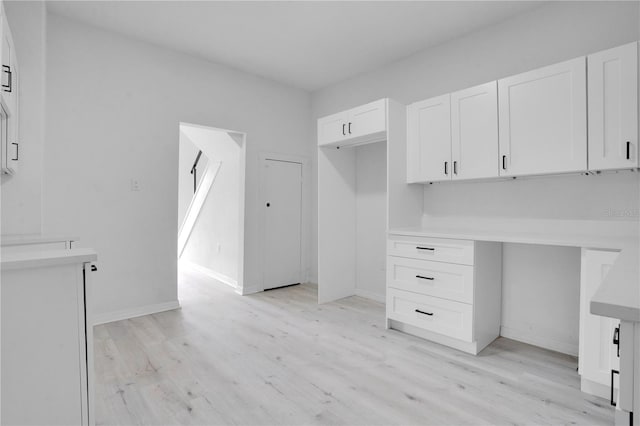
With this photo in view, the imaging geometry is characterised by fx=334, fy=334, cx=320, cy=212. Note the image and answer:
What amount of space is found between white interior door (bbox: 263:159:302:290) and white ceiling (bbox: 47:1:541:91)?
1.39m

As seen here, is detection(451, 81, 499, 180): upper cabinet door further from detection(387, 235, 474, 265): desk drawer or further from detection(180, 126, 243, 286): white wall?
detection(180, 126, 243, 286): white wall

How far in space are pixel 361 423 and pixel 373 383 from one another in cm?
41

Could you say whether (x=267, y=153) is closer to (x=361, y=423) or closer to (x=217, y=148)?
(x=217, y=148)

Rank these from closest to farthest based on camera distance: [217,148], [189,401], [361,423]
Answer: [361,423], [189,401], [217,148]

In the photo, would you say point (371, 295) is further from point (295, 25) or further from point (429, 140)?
point (295, 25)

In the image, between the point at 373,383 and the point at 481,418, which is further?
the point at 373,383

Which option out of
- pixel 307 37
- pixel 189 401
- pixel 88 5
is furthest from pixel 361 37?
pixel 189 401

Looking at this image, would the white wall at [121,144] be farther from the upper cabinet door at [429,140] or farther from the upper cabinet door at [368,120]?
the upper cabinet door at [429,140]

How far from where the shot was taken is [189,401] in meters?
1.89

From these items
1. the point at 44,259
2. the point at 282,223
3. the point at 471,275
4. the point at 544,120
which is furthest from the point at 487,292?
the point at 44,259

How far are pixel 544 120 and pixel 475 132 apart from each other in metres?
0.48

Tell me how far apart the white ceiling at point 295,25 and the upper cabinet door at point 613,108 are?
950mm

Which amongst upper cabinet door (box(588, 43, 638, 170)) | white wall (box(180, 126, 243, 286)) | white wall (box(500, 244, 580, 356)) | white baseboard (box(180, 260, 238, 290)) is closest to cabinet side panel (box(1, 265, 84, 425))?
upper cabinet door (box(588, 43, 638, 170))

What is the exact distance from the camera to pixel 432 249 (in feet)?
8.95
